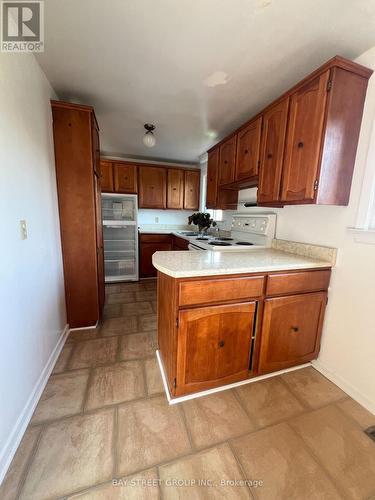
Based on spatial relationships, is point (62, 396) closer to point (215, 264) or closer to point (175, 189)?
point (215, 264)

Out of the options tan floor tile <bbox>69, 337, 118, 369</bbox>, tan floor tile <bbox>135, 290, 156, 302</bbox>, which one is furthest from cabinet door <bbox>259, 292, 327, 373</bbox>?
tan floor tile <bbox>135, 290, 156, 302</bbox>

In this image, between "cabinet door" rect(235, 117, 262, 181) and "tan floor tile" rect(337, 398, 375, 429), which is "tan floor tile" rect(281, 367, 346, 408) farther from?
"cabinet door" rect(235, 117, 262, 181)

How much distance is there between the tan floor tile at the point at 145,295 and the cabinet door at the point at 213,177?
5.23ft

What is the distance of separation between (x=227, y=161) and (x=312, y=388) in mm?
2314

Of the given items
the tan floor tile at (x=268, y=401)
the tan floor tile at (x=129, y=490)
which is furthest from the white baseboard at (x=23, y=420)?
the tan floor tile at (x=268, y=401)

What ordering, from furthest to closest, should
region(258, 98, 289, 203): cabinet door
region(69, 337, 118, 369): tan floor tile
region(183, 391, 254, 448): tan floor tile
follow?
region(69, 337, 118, 369): tan floor tile
region(258, 98, 289, 203): cabinet door
region(183, 391, 254, 448): tan floor tile

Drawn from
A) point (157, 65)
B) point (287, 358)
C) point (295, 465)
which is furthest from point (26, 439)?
point (157, 65)

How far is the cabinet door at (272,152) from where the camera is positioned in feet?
5.16

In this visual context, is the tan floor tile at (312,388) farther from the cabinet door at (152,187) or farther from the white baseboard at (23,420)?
the cabinet door at (152,187)

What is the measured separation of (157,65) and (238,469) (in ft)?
8.30

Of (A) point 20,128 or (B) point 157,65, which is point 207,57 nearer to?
(B) point 157,65

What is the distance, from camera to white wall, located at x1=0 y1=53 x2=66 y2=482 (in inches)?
41.5

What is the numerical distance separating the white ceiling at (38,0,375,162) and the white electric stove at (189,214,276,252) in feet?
→ 3.66

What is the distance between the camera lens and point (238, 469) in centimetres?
101
